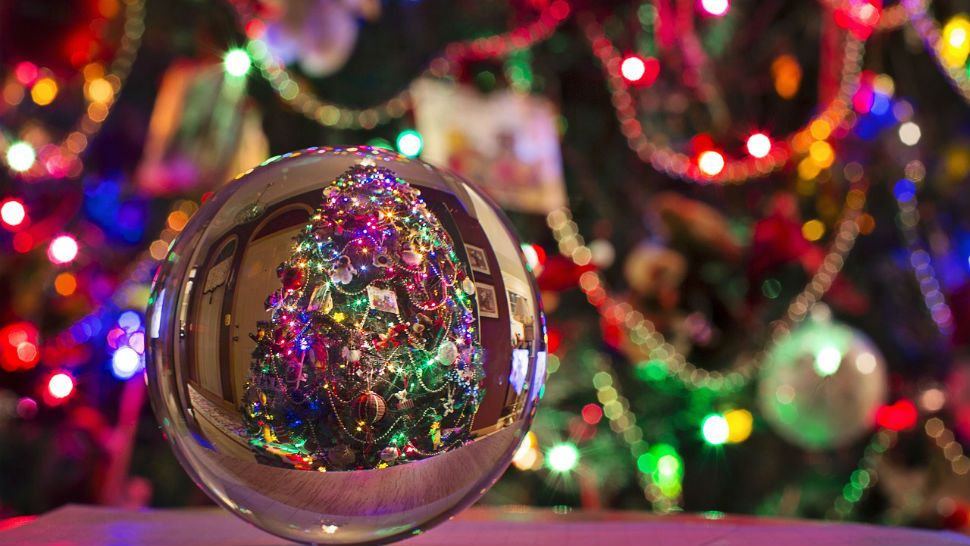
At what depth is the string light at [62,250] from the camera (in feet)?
5.62

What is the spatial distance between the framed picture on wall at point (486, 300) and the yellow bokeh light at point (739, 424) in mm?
1453

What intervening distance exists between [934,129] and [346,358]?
1.91 m

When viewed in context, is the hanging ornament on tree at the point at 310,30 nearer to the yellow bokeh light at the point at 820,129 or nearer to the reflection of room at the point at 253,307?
the yellow bokeh light at the point at 820,129

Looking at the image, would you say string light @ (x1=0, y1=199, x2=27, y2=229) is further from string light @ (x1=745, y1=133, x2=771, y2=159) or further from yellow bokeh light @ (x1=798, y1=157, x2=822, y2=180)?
yellow bokeh light @ (x1=798, y1=157, x2=822, y2=180)

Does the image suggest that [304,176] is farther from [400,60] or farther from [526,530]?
[400,60]

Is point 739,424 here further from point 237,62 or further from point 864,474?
point 237,62

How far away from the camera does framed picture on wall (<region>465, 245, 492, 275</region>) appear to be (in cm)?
54

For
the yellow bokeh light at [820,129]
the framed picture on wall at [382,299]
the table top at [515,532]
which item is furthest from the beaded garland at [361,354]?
the yellow bokeh light at [820,129]

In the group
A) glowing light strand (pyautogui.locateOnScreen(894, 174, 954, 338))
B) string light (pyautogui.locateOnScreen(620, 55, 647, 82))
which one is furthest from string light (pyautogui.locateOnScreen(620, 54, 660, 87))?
glowing light strand (pyautogui.locateOnScreen(894, 174, 954, 338))

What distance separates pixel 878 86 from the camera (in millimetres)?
2027

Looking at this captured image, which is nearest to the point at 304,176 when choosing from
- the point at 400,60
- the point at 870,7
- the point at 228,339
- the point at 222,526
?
the point at 228,339

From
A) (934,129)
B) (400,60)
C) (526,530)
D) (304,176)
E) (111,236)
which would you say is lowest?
(526,530)

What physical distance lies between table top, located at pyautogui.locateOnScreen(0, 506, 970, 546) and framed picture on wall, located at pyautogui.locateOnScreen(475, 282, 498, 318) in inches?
7.8

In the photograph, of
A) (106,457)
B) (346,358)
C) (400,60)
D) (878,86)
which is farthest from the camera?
(878,86)
